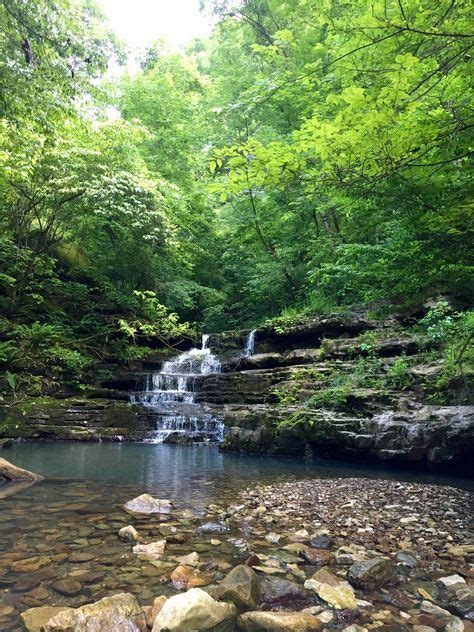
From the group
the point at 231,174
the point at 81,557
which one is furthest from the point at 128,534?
the point at 231,174

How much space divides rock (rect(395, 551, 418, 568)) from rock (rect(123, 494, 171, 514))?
2.63 metres

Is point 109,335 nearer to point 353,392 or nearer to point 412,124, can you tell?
point 353,392

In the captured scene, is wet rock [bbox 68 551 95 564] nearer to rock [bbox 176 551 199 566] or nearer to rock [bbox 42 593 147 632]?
rock [bbox 176 551 199 566]

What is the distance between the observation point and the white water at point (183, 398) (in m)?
12.6

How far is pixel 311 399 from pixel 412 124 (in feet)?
26.3

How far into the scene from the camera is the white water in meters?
12.6

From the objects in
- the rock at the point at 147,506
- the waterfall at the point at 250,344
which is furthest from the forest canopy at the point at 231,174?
the rock at the point at 147,506

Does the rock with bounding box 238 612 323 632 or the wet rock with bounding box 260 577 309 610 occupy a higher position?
the rock with bounding box 238 612 323 632

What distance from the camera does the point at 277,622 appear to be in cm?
244

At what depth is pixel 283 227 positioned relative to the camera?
1814 centimetres

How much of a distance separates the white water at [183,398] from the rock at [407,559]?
9021 mm

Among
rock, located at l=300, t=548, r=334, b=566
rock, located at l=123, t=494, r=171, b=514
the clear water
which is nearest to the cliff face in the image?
the clear water

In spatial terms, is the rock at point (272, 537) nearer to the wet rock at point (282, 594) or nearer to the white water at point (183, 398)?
the wet rock at point (282, 594)

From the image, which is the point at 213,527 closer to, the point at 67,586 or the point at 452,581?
the point at 67,586
